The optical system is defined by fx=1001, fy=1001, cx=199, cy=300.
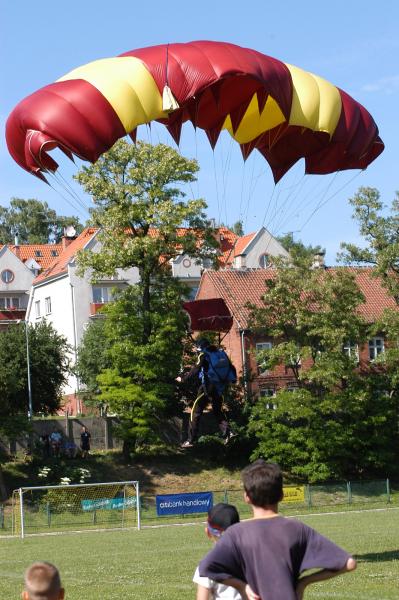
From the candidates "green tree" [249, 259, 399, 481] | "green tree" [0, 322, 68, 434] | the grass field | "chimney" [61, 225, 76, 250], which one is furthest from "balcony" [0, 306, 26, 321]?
the grass field

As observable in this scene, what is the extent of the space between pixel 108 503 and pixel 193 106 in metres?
19.4

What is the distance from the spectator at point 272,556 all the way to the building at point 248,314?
1724 inches

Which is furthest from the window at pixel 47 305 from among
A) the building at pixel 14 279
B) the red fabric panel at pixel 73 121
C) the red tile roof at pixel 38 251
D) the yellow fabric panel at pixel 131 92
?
the yellow fabric panel at pixel 131 92

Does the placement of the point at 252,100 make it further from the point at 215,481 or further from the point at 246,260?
the point at 246,260

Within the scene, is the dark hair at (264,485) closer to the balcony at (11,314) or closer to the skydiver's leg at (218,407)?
the skydiver's leg at (218,407)

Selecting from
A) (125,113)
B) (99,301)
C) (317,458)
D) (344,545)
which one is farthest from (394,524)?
(99,301)

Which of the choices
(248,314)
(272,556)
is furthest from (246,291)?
(272,556)

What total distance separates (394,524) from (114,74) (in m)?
14.3

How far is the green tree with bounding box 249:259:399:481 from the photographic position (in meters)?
43.6

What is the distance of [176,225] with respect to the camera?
1667 inches

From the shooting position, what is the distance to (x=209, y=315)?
18641mm

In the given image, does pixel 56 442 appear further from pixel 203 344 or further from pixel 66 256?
pixel 66 256

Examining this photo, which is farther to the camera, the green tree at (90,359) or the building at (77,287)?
the building at (77,287)

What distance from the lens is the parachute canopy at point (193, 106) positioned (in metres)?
17.3
